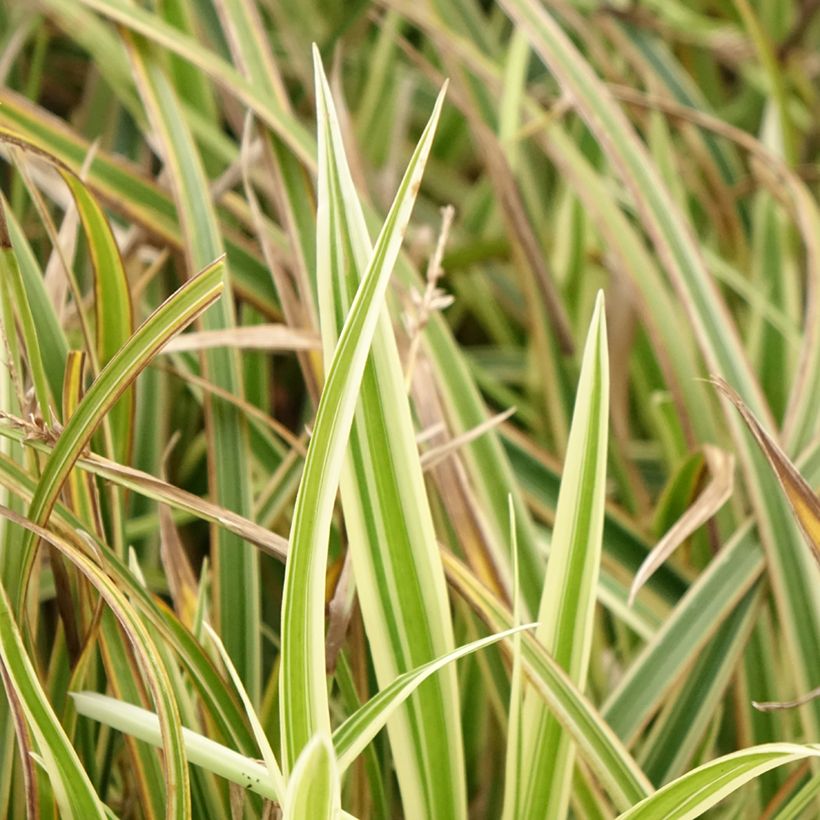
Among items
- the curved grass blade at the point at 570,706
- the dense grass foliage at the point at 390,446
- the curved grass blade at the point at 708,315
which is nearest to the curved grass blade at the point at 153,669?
the dense grass foliage at the point at 390,446

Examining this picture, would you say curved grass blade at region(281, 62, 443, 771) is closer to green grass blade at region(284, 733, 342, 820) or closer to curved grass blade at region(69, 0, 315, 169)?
green grass blade at region(284, 733, 342, 820)

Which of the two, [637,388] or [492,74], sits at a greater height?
[492,74]

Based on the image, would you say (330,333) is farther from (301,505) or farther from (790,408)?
(790,408)

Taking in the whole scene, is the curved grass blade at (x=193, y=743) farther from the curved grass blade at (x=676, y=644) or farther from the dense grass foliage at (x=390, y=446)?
the curved grass blade at (x=676, y=644)

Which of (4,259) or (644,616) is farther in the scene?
(644,616)

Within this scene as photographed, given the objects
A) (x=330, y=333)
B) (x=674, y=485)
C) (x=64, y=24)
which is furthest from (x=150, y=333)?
(x=64, y=24)

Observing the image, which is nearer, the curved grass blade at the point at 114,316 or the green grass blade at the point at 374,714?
the green grass blade at the point at 374,714
